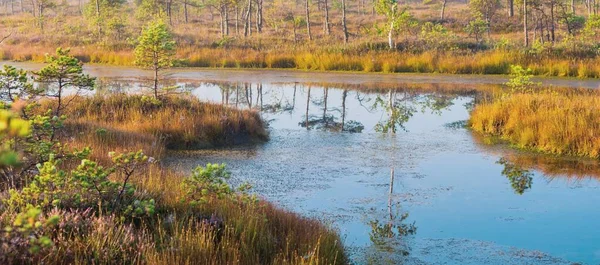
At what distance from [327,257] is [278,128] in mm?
8215

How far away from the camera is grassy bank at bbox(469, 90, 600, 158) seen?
1095cm

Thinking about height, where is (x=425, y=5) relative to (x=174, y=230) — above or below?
above

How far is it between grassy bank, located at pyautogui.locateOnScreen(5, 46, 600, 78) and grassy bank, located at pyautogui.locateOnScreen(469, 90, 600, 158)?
388 inches

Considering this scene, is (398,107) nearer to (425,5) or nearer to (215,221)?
(215,221)

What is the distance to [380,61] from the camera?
1004 inches

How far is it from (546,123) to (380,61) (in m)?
14.2

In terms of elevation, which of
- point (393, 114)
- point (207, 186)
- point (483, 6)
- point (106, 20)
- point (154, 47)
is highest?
point (483, 6)

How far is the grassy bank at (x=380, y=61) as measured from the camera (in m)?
23.3

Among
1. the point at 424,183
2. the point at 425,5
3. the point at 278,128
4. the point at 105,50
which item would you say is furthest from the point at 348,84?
the point at 425,5

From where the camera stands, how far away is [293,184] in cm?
859

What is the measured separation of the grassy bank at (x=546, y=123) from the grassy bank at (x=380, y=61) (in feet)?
32.4

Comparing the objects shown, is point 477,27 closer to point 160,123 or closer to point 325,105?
point 325,105

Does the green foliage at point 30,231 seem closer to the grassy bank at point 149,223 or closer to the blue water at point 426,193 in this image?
the grassy bank at point 149,223

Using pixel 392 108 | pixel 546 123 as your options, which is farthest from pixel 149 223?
pixel 392 108
